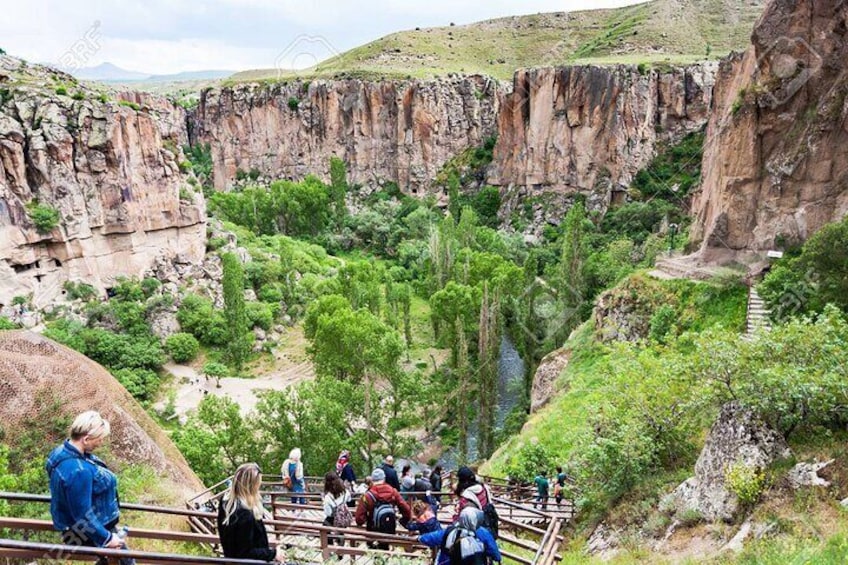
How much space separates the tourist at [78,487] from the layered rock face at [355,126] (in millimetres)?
86191

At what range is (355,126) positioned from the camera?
9162cm

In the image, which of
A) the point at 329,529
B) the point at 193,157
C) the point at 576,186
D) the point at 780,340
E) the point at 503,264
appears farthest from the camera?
the point at 193,157

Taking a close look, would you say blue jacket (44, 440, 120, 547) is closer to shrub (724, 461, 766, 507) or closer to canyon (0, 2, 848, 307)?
shrub (724, 461, 766, 507)

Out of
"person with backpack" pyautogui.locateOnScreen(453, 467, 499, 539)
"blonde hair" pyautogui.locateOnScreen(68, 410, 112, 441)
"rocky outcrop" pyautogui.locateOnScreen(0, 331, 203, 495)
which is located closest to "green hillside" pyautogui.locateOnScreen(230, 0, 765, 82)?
"rocky outcrop" pyautogui.locateOnScreen(0, 331, 203, 495)

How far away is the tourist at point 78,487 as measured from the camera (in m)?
5.17

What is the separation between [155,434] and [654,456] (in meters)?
12.0

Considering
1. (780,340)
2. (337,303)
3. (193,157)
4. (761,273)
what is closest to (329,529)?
(780,340)

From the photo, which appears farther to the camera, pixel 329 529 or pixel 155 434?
pixel 155 434

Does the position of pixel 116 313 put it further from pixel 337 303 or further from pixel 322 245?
pixel 322 245

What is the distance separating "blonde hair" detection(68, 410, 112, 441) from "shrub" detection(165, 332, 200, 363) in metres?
38.5

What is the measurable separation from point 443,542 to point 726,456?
7753 millimetres

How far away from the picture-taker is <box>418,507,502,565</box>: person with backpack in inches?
245

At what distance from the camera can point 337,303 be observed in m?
37.4

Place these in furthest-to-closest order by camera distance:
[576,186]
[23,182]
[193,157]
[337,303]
Result: [193,157]
[576,186]
[23,182]
[337,303]
